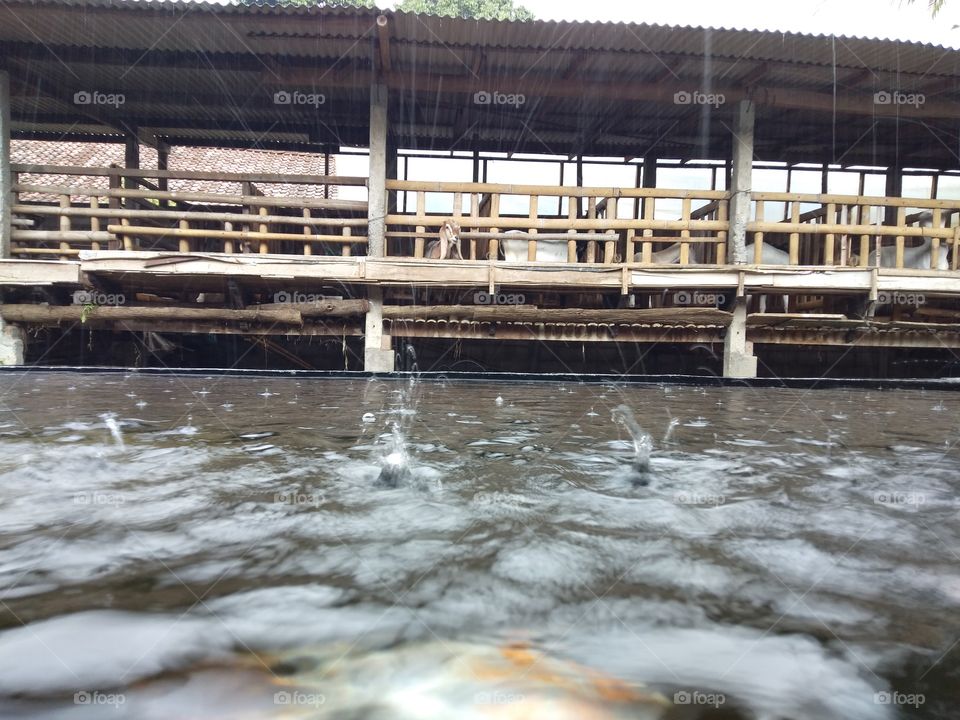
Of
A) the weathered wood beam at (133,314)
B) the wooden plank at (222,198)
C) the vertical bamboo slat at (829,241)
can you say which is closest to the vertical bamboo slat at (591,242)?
the vertical bamboo slat at (829,241)

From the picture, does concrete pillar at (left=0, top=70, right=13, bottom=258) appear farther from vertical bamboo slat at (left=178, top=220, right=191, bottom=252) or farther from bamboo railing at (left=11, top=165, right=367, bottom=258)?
vertical bamboo slat at (left=178, top=220, right=191, bottom=252)

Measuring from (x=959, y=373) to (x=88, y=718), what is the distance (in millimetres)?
Result: 14594

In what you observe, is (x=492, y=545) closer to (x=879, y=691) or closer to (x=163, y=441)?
(x=879, y=691)

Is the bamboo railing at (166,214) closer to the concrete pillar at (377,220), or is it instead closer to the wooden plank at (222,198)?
A: the wooden plank at (222,198)

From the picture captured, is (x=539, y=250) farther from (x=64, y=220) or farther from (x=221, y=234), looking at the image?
(x=64, y=220)

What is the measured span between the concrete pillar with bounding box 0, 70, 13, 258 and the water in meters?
7.62

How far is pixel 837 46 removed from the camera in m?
8.19

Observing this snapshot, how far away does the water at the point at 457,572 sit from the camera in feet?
4.47

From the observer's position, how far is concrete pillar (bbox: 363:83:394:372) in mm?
9344

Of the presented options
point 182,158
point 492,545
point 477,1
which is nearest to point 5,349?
point 182,158

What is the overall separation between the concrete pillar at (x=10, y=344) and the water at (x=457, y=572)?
7219 mm

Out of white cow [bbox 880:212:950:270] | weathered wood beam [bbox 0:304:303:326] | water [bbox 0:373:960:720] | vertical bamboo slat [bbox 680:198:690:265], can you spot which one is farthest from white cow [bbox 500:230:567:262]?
water [bbox 0:373:960:720]

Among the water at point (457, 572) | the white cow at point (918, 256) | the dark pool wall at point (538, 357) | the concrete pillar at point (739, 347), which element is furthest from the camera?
the dark pool wall at point (538, 357)

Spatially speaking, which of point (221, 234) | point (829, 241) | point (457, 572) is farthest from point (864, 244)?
A: point (221, 234)
